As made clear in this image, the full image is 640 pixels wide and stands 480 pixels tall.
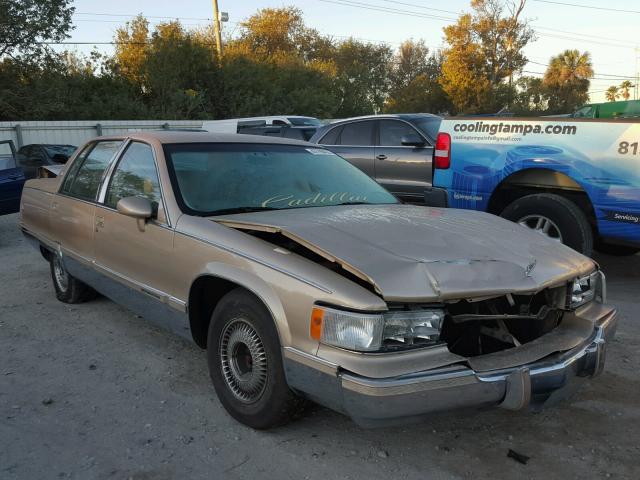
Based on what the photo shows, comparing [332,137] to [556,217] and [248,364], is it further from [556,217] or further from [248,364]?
[248,364]

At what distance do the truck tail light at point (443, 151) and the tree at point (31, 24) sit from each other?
25882 mm

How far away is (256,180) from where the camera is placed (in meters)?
3.92

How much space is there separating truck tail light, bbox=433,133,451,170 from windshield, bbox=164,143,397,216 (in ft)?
8.06

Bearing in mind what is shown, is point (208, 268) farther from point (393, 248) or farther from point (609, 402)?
point (609, 402)

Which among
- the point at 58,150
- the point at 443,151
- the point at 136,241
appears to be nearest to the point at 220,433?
the point at 136,241

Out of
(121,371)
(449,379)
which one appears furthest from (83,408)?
(449,379)

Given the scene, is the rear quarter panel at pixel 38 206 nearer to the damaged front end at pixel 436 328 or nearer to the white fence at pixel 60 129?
the damaged front end at pixel 436 328

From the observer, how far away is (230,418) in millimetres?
3227

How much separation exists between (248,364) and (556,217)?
3.90 meters

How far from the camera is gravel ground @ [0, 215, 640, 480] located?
9.06 feet

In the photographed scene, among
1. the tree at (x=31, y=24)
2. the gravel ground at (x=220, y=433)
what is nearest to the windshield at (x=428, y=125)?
the gravel ground at (x=220, y=433)

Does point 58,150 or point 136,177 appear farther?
point 58,150

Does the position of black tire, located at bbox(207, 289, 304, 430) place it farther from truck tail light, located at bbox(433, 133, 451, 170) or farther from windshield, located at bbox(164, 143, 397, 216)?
truck tail light, located at bbox(433, 133, 451, 170)

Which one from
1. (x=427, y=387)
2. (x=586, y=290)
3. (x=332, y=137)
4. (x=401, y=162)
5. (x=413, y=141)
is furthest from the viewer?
(x=332, y=137)
